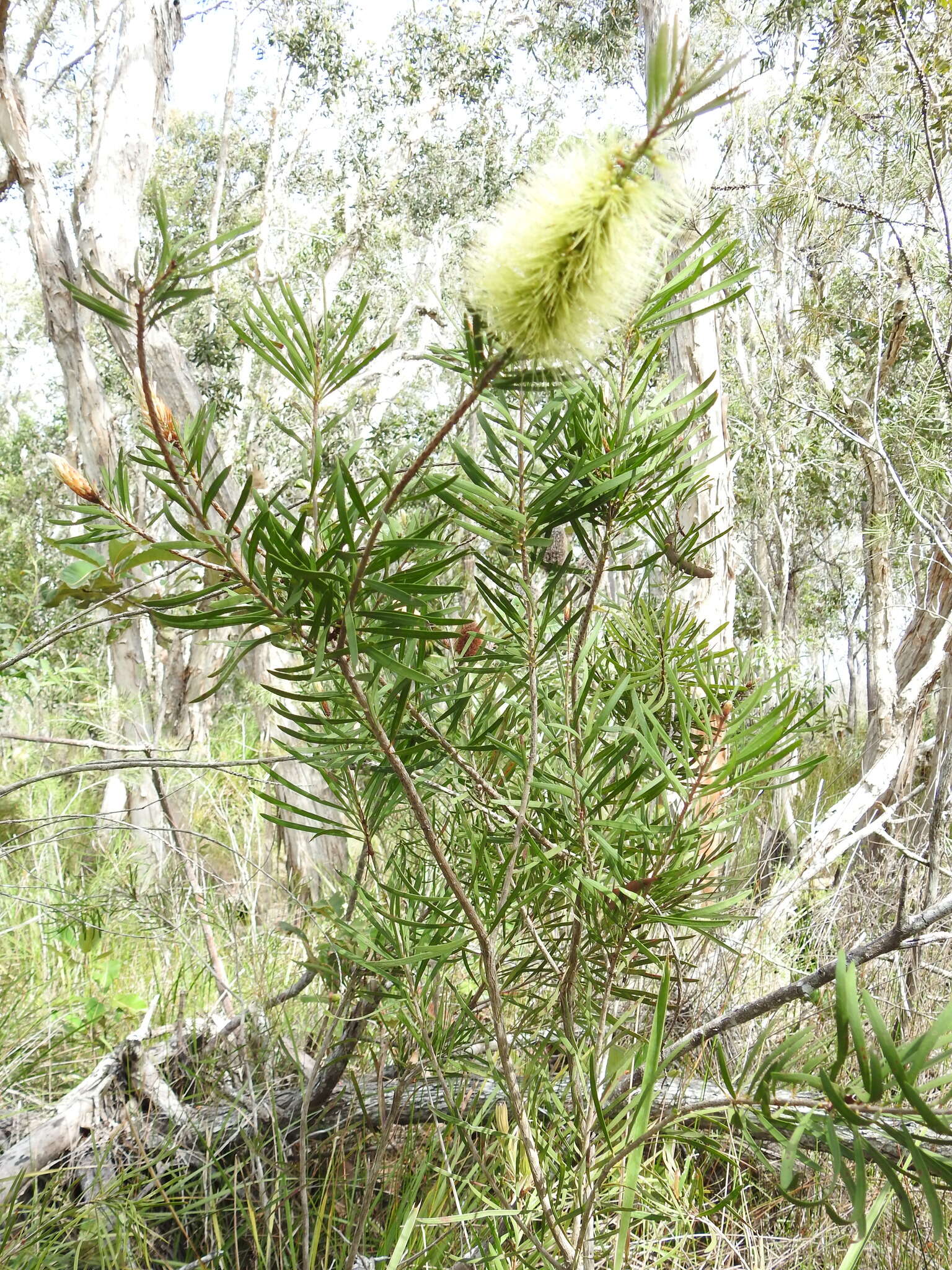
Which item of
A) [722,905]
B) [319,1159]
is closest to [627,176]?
[722,905]

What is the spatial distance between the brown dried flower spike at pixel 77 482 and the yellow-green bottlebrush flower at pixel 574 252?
0.29 metres

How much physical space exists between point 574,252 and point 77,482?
1.20 feet

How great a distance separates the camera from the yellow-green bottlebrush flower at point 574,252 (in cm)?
37

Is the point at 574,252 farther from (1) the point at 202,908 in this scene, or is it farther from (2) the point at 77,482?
(1) the point at 202,908

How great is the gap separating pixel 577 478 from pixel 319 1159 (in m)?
1.10

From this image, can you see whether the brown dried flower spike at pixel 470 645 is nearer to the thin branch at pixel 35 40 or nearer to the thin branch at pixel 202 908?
the thin branch at pixel 202 908

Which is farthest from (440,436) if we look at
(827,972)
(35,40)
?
(35,40)

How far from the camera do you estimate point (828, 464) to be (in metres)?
6.85

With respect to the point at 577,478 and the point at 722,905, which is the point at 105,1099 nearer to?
the point at 722,905

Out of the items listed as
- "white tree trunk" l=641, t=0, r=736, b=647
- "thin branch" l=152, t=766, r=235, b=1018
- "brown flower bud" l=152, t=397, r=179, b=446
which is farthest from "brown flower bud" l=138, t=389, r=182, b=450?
"white tree trunk" l=641, t=0, r=736, b=647

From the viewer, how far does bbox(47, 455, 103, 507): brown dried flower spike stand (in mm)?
556

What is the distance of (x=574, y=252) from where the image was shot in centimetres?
37

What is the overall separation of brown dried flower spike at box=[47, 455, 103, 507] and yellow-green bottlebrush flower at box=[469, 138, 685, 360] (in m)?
0.29

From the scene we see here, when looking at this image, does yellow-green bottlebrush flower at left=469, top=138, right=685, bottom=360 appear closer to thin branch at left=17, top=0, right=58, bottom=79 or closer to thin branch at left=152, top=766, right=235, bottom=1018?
thin branch at left=152, top=766, right=235, bottom=1018
